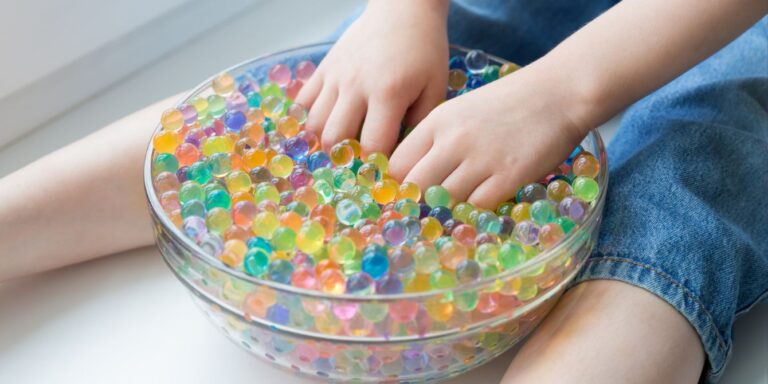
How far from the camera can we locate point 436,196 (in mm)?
741

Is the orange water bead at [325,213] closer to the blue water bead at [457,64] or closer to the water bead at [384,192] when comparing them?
the water bead at [384,192]

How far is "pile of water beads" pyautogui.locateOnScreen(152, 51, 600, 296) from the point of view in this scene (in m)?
0.66

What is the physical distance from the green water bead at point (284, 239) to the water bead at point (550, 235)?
0.58 ft

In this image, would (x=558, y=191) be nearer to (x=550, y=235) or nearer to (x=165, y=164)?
(x=550, y=235)

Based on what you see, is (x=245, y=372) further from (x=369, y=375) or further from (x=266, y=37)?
(x=266, y=37)

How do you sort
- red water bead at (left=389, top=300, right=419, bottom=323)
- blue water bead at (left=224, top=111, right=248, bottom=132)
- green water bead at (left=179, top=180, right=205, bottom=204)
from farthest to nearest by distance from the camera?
blue water bead at (left=224, top=111, right=248, bottom=132), green water bead at (left=179, top=180, right=205, bottom=204), red water bead at (left=389, top=300, right=419, bottom=323)

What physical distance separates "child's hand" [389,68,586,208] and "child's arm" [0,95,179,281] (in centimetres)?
25

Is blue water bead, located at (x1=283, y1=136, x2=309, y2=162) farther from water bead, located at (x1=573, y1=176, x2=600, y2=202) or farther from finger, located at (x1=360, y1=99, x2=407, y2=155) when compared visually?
water bead, located at (x1=573, y1=176, x2=600, y2=202)

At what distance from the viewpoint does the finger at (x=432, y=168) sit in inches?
30.1

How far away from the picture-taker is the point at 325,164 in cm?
78

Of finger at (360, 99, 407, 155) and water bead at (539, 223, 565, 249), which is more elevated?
finger at (360, 99, 407, 155)

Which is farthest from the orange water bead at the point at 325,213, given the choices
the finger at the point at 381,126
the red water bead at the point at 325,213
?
the finger at the point at 381,126

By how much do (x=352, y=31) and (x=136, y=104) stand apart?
407 mm

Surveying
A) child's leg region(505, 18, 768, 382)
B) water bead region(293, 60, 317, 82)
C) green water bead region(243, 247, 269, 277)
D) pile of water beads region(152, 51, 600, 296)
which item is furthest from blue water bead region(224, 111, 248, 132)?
child's leg region(505, 18, 768, 382)
